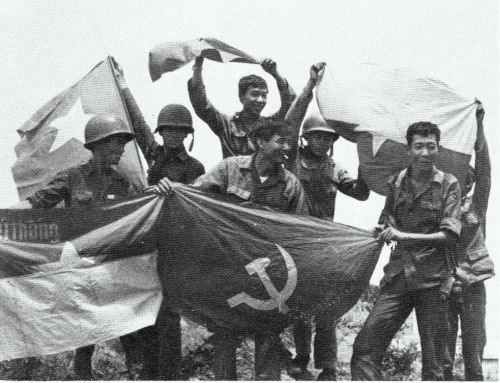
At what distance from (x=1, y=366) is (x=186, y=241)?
3.32 m

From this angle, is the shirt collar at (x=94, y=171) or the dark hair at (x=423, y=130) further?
the shirt collar at (x=94, y=171)

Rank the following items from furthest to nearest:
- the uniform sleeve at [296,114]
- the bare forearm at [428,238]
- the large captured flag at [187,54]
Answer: the large captured flag at [187,54], the uniform sleeve at [296,114], the bare forearm at [428,238]

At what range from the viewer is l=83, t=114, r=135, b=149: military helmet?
312 inches

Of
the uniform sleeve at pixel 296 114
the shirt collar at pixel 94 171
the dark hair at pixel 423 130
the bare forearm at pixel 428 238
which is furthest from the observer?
the uniform sleeve at pixel 296 114

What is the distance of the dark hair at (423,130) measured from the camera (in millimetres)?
7242

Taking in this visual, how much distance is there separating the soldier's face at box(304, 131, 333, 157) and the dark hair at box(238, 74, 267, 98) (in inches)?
28.6

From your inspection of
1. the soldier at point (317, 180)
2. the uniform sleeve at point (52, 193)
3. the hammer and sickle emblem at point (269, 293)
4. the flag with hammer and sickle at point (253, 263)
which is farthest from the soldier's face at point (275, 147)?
the uniform sleeve at point (52, 193)

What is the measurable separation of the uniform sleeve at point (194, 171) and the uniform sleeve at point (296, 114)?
3.17 ft

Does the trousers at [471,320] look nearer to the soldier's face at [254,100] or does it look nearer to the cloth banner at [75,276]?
the soldier's face at [254,100]

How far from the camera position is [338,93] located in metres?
8.21

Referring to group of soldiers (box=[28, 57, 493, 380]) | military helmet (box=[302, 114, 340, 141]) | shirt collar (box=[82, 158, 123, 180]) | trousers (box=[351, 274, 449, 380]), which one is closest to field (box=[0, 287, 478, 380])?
group of soldiers (box=[28, 57, 493, 380])

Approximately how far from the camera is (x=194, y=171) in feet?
27.3

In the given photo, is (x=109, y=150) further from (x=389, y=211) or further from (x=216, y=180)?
(x=389, y=211)

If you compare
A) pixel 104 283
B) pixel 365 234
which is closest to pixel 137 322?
pixel 104 283
